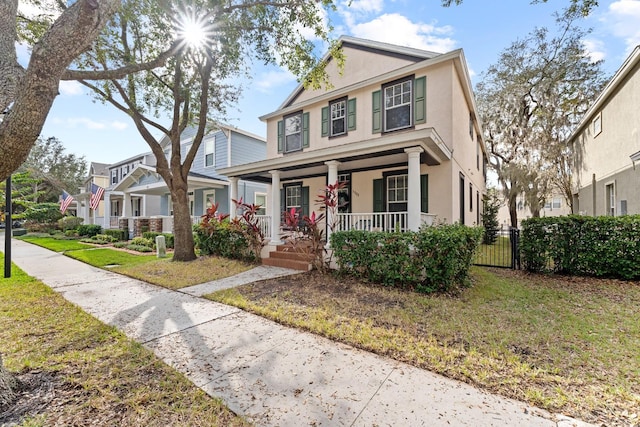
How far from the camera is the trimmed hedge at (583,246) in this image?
6.49 metres

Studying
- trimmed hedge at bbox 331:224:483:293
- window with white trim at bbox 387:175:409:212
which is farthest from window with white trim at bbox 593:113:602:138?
trimmed hedge at bbox 331:224:483:293

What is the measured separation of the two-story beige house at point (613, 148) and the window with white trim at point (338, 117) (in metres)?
8.60

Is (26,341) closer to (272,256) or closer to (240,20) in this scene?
(272,256)

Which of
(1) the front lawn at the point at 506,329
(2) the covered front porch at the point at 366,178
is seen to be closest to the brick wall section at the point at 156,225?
(2) the covered front porch at the point at 366,178

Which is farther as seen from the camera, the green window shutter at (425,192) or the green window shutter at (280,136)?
the green window shutter at (280,136)

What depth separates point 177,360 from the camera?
3.10m

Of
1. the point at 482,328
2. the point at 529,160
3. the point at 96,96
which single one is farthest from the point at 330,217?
the point at 529,160

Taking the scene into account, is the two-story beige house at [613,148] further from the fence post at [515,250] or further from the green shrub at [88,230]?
the green shrub at [88,230]

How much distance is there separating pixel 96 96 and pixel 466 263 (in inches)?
509

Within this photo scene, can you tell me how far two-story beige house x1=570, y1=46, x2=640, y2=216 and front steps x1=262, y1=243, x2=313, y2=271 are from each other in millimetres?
9746

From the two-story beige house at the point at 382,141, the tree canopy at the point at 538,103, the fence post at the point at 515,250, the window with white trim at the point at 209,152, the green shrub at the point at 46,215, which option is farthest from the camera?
the green shrub at the point at 46,215

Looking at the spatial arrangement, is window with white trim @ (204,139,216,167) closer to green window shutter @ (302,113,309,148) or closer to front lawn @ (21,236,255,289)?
green window shutter @ (302,113,309,148)

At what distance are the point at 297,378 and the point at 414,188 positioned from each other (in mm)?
5026

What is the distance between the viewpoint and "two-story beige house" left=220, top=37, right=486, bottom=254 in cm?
762
